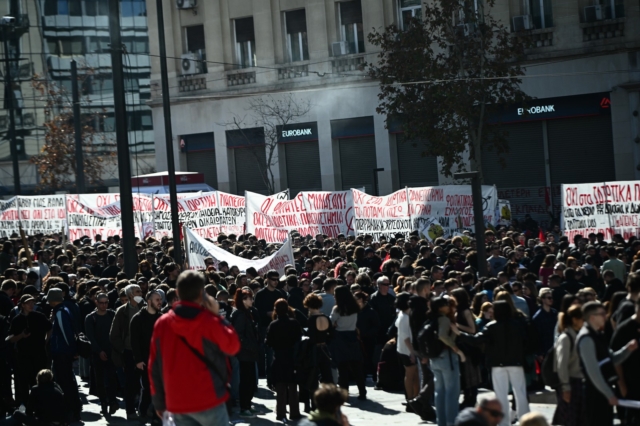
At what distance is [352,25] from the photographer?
132ft

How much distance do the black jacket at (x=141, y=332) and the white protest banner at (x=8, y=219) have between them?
22797 millimetres

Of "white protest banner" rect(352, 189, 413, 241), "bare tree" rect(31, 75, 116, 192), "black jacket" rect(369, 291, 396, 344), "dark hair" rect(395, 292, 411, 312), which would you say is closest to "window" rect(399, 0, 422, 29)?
"white protest banner" rect(352, 189, 413, 241)

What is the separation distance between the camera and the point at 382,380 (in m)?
14.5

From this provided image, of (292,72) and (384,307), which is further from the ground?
(292,72)

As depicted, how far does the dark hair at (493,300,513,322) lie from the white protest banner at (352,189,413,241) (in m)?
14.2

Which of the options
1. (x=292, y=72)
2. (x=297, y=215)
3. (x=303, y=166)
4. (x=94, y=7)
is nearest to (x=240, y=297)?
(x=297, y=215)

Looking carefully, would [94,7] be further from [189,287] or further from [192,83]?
[189,287]

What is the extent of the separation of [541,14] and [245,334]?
25.2m

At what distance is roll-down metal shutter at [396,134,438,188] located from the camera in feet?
128

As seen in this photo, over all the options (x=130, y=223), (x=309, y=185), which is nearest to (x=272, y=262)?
(x=130, y=223)

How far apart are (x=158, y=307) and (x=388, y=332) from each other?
338 cm

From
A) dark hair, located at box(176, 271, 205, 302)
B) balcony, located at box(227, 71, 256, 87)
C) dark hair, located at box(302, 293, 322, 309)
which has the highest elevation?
balcony, located at box(227, 71, 256, 87)

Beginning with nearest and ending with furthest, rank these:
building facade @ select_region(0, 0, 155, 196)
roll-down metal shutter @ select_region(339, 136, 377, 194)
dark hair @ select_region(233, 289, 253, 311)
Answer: dark hair @ select_region(233, 289, 253, 311) < roll-down metal shutter @ select_region(339, 136, 377, 194) < building facade @ select_region(0, 0, 155, 196)

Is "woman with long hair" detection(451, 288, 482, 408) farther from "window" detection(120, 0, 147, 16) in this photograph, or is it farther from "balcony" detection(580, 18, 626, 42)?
"window" detection(120, 0, 147, 16)
